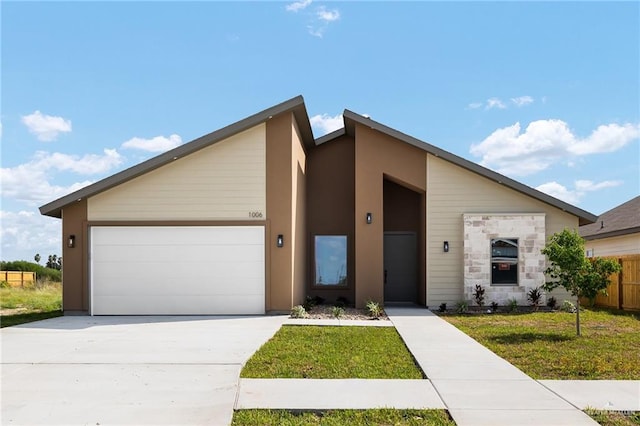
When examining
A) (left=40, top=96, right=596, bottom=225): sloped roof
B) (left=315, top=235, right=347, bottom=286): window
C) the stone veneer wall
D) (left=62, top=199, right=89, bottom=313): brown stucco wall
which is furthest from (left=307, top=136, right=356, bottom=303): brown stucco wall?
(left=62, top=199, right=89, bottom=313): brown stucco wall

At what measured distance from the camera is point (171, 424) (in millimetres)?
5215

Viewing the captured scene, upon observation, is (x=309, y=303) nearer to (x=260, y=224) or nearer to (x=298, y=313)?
(x=298, y=313)

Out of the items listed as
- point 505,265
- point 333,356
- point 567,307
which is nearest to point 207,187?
point 333,356

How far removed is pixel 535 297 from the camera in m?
15.1

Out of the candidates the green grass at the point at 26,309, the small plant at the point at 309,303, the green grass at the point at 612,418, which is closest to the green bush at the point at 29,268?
the green grass at the point at 26,309

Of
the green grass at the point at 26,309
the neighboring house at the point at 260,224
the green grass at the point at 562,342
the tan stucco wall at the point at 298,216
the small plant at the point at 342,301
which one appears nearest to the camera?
the green grass at the point at 562,342

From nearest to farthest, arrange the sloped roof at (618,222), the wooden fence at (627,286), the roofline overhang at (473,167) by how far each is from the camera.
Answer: the roofline overhang at (473,167) → the wooden fence at (627,286) → the sloped roof at (618,222)

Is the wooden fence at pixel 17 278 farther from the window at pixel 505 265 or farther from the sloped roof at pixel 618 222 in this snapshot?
the sloped roof at pixel 618 222

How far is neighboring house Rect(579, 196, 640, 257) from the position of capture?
57.1 feet

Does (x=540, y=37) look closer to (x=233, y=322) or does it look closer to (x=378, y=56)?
(x=378, y=56)

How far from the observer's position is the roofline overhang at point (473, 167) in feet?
49.4

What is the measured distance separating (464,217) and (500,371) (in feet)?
27.6

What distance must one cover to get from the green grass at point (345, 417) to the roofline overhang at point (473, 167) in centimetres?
1039

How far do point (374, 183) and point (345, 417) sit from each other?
10.6 meters
